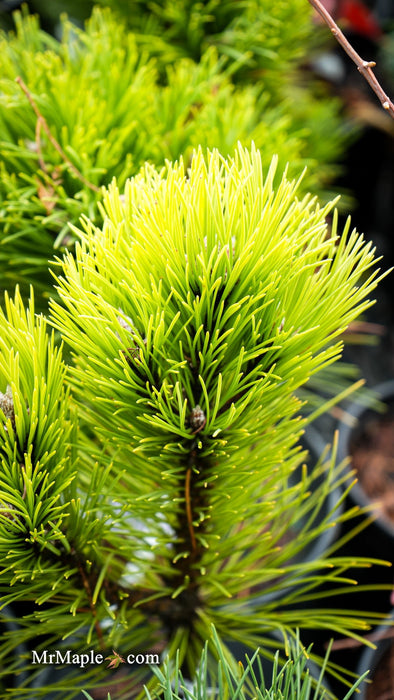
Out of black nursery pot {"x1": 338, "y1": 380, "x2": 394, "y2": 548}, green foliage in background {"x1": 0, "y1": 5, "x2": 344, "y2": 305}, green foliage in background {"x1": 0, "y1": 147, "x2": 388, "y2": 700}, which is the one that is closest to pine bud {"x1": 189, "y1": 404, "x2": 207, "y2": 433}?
green foliage in background {"x1": 0, "y1": 147, "x2": 388, "y2": 700}

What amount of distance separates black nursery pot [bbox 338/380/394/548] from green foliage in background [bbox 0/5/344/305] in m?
0.31

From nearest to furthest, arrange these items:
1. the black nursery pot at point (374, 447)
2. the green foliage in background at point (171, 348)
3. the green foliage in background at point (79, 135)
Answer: the green foliage in background at point (171, 348), the green foliage in background at point (79, 135), the black nursery pot at point (374, 447)

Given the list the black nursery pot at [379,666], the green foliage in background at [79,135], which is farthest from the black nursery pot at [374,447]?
the green foliage in background at [79,135]

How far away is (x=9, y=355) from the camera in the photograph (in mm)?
216

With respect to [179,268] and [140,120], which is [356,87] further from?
[179,268]

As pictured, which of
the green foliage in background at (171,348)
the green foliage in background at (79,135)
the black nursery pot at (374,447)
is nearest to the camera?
the green foliage in background at (171,348)

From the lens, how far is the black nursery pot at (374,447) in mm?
626

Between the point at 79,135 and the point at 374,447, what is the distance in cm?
51

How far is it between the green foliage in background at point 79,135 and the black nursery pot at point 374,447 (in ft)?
1.01

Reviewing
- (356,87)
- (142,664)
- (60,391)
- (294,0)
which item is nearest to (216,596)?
(142,664)

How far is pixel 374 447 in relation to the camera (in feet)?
2.26

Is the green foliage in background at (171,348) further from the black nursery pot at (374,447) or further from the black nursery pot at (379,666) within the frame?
the black nursery pot at (374,447)

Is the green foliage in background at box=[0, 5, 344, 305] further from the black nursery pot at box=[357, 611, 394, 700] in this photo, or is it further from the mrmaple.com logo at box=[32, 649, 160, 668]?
the black nursery pot at box=[357, 611, 394, 700]

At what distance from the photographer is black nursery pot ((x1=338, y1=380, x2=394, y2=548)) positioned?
63cm
